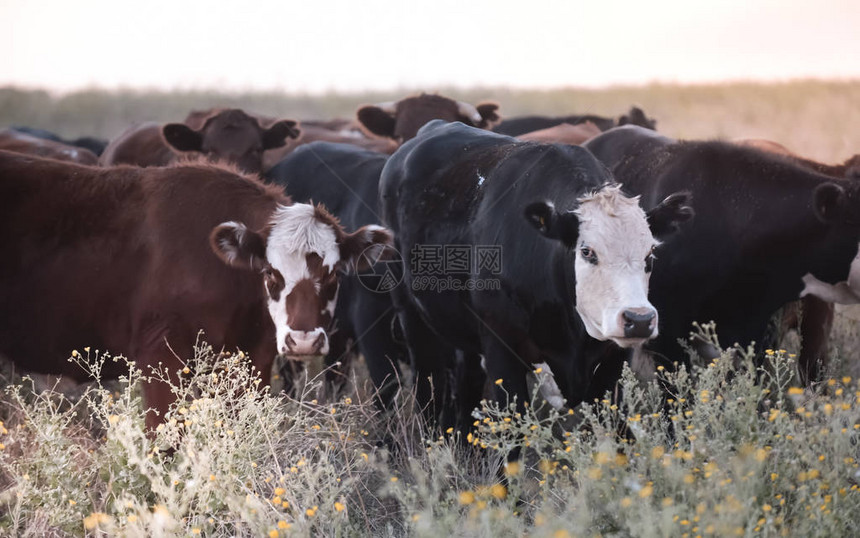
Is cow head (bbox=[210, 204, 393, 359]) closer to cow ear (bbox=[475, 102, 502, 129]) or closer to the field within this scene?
the field

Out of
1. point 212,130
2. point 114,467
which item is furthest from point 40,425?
point 212,130

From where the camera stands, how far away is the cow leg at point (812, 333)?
6.89 m

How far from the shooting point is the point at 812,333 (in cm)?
700

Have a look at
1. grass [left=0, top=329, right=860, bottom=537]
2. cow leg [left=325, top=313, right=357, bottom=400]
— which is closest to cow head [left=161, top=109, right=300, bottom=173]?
cow leg [left=325, top=313, right=357, bottom=400]

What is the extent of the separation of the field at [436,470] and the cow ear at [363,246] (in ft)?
2.71

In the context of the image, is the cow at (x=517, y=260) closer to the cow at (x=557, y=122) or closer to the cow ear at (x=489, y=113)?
the cow ear at (x=489, y=113)

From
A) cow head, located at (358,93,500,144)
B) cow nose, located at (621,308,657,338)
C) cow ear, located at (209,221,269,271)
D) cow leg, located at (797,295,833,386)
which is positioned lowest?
cow leg, located at (797,295,833,386)

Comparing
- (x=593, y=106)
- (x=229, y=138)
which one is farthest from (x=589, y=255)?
(x=593, y=106)

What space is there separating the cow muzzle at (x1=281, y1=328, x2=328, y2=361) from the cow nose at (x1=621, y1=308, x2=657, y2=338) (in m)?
1.47

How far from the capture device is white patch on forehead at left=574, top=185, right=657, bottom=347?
A: 4.60 metres

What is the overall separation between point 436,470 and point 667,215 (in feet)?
5.59

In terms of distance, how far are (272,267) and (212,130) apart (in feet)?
14.2

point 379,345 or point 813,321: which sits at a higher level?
point 813,321
